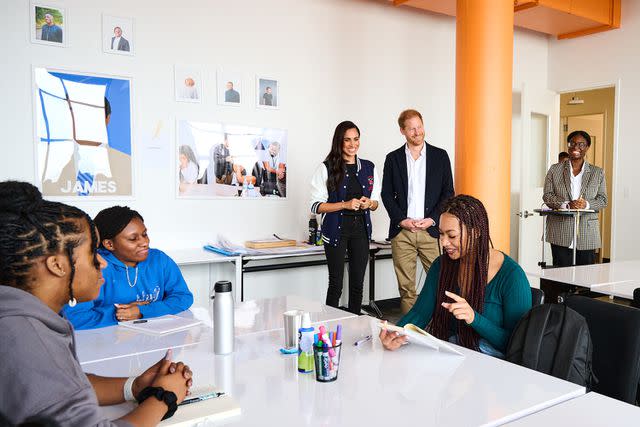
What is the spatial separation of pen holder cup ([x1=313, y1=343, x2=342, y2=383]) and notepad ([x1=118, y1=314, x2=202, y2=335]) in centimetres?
76

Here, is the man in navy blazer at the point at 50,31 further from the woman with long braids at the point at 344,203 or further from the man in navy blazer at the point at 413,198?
the man in navy blazer at the point at 413,198

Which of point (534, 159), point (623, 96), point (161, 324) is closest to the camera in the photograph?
point (161, 324)

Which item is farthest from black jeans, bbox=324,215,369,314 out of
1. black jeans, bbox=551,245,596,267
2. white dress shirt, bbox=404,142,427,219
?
black jeans, bbox=551,245,596,267

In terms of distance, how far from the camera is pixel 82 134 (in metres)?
3.98

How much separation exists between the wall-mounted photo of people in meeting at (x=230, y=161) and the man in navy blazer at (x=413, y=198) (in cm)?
118

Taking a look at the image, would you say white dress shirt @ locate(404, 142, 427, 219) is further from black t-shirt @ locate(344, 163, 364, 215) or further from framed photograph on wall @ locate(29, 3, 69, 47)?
framed photograph on wall @ locate(29, 3, 69, 47)

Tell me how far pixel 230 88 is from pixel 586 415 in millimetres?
3934

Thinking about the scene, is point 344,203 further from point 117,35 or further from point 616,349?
point 616,349

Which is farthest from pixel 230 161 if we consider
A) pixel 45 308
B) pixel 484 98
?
pixel 45 308

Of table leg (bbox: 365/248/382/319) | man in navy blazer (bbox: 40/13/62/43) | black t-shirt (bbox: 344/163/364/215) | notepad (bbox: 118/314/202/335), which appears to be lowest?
table leg (bbox: 365/248/382/319)

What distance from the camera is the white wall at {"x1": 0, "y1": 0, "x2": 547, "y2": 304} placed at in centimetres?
390

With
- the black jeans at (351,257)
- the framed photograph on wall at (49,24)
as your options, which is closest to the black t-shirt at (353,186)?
the black jeans at (351,257)

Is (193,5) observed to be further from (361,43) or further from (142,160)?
(361,43)

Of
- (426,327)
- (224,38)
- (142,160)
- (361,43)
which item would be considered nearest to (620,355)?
(426,327)
